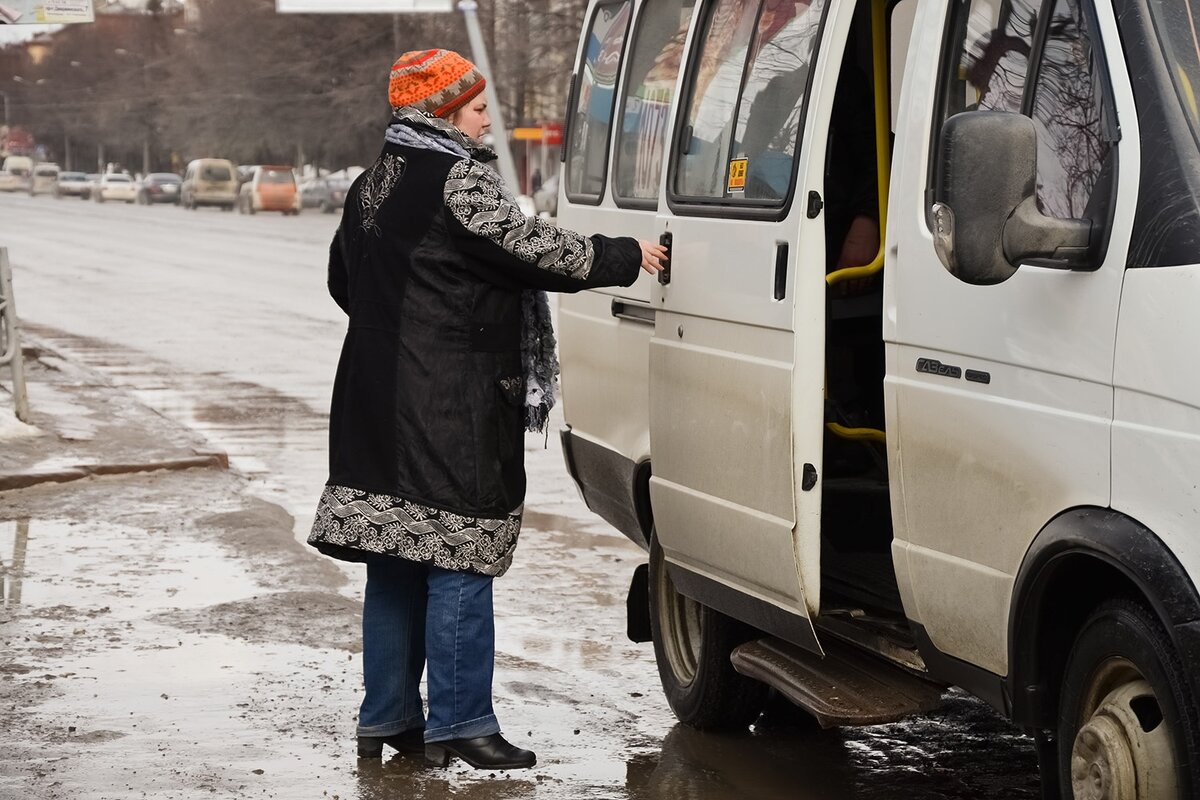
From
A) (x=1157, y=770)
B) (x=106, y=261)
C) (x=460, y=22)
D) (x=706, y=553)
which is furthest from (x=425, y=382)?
(x=460, y=22)

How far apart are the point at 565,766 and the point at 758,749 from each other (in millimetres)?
613

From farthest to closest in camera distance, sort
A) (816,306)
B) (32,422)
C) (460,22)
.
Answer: (460,22)
(32,422)
(816,306)

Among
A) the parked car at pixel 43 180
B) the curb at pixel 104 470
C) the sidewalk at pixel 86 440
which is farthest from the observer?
the parked car at pixel 43 180

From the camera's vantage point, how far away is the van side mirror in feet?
12.1

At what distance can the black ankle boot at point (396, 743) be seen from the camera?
5.66 metres

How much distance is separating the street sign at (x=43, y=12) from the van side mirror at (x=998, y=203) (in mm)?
10710

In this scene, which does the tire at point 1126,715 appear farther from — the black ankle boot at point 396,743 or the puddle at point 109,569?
the puddle at point 109,569

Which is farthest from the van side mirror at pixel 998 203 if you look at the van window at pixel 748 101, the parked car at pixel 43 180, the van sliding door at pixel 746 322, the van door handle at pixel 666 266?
the parked car at pixel 43 180

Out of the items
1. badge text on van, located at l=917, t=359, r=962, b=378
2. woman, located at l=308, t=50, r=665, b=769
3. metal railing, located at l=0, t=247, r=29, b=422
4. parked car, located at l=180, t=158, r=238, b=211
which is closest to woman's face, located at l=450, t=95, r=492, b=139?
woman, located at l=308, t=50, r=665, b=769

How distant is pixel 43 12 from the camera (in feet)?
45.4

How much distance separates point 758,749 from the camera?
19.0 ft

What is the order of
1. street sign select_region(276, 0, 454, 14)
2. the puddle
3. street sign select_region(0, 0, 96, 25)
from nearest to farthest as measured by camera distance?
the puddle < street sign select_region(0, 0, 96, 25) < street sign select_region(276, 0, 454, 14)

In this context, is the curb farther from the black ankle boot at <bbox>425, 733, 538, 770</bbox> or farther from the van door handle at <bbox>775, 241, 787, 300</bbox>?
the van door handle at <bbox>775, 241, 787, 300</bbox>

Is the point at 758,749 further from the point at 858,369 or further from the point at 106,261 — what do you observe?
the point at 106,261
